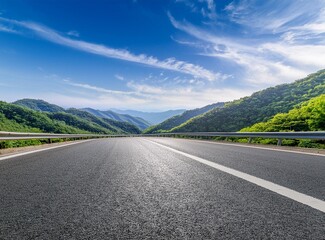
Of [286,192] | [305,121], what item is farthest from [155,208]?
[305,121]

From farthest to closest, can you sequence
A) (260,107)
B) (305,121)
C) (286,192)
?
(260,107)
(305,121)
(286,192)

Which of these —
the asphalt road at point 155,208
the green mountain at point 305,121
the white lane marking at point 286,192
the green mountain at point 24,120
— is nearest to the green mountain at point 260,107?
the green mountain at point 305,121

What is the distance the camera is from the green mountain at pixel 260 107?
2955 inches

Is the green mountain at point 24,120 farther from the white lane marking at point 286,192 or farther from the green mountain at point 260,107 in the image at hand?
the white lane marking at point 286,192

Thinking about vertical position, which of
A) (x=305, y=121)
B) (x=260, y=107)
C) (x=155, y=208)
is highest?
(x=260, y=107)

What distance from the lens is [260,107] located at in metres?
88.2

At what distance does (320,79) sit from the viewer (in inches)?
3536

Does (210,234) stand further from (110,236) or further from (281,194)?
(281,194)

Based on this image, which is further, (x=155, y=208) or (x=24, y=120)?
(x=24, y=120)

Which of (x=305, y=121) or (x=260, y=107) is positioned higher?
(x=260, y=107)

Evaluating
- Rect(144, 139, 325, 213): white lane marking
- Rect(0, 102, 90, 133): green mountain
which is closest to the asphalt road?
Rect(144, 139, 325, 213): white lane marking

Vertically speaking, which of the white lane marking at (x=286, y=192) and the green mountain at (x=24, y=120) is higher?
the green mountain at (x=24, y=120)

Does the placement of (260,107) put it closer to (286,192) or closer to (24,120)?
(286,192)

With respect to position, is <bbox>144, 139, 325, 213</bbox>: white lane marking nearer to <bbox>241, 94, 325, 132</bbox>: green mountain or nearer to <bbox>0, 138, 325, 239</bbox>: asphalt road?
<bbox>0, 138, 325, 239</bbox>: asphalt road
